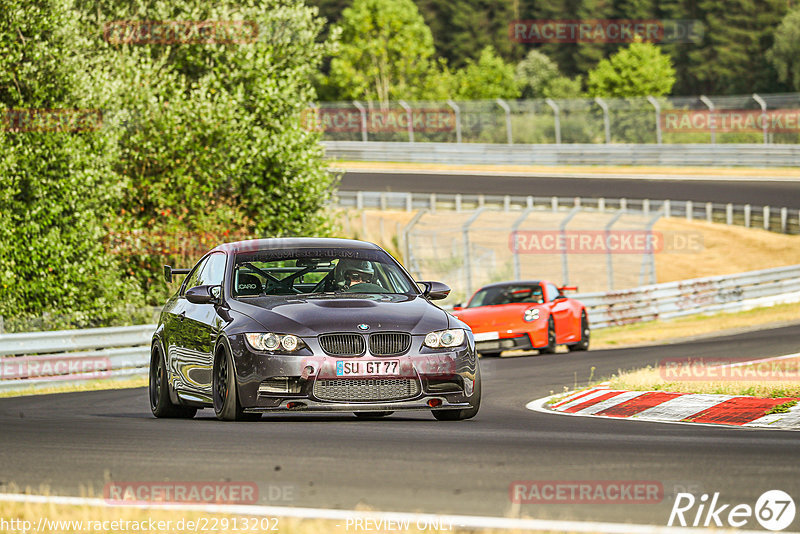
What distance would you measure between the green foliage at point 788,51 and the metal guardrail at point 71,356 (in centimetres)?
7945

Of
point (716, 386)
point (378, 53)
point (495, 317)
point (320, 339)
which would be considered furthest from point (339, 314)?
point (378, 53)

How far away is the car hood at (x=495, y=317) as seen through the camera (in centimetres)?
2133

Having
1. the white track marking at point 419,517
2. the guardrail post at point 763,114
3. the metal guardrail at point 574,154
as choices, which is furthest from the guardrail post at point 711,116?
the white track marking at point 419,517

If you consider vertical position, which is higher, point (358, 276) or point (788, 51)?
point (788, 51)

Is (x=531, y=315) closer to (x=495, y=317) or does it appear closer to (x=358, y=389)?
(x=495, y=317)

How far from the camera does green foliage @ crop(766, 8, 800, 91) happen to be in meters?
90.7

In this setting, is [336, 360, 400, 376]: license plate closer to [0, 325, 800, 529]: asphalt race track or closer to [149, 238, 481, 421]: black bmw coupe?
[149, 238, 481, 421]: black bmw coupe

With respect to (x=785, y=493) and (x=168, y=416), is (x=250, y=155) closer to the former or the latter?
(x=168, y=416)

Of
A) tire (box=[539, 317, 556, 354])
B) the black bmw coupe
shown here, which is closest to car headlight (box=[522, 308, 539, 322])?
tire (box=[539, 317, 556, 354])

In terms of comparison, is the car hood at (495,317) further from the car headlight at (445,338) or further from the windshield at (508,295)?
the car headlight at (445,338)

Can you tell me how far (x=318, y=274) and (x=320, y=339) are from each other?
1.29 metres

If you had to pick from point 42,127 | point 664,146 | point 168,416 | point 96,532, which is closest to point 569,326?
point 42,127

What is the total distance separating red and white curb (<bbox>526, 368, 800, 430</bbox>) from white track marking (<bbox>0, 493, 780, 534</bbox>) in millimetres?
4684

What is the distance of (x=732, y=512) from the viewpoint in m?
5.36
